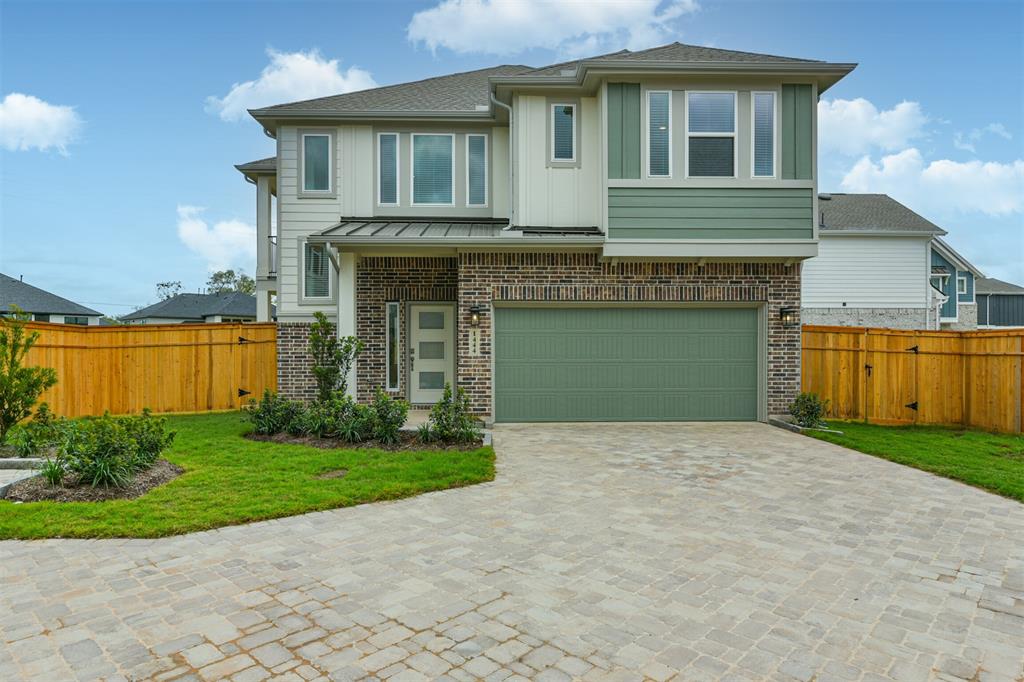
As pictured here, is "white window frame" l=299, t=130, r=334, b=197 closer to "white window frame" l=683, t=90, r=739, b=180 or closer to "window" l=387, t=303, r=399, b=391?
"window" l=387, t=303, r=399, b=391

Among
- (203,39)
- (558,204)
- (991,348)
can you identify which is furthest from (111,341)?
(991,348)

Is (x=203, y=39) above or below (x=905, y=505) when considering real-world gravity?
above

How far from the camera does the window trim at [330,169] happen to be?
1202 cm

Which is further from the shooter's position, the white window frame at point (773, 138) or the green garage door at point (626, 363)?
the green garage door at point (626, 363)

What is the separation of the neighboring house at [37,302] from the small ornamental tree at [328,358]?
63.6 feet

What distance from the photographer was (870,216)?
22000 millimetres

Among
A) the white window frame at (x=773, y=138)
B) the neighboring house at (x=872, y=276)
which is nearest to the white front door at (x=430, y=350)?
the white window frame at (x=773, y=138)

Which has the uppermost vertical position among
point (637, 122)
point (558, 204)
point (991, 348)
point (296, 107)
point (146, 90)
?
point (146, 90)

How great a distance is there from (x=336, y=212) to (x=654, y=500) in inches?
353

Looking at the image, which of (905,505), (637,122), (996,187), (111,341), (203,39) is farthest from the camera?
(996,187)

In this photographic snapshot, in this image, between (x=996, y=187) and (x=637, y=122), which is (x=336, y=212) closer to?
(x=637, y=122)

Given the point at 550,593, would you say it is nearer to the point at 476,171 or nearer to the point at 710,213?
the point at 710,213

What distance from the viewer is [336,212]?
12.1 metres

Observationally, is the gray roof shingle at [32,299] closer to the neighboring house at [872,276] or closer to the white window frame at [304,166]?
the white window frame at [304,166]
